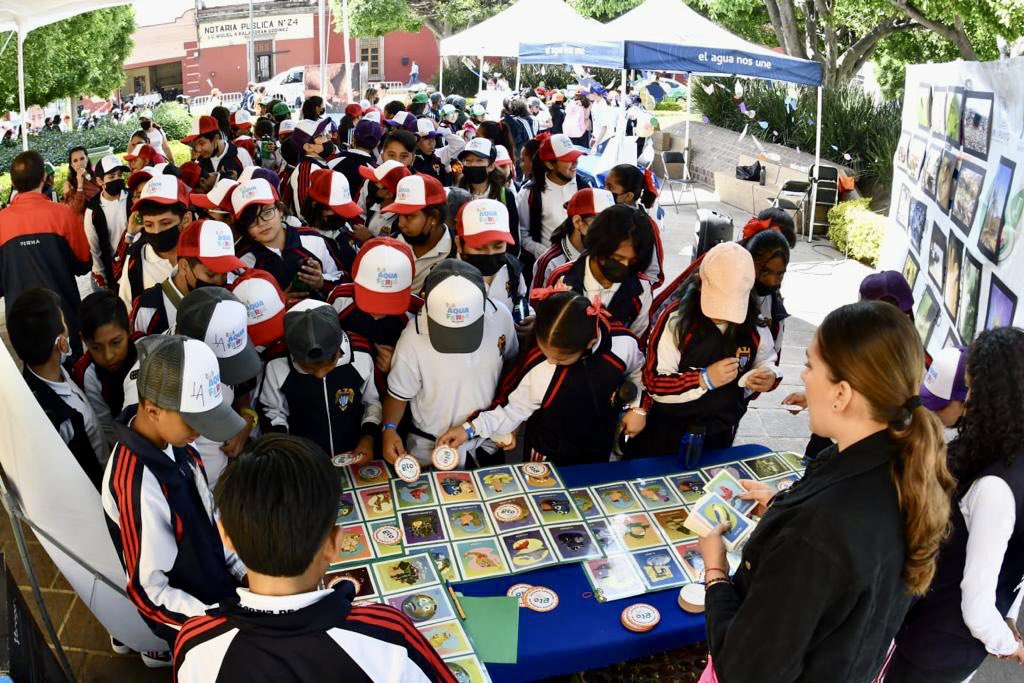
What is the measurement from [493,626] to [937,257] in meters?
4.16

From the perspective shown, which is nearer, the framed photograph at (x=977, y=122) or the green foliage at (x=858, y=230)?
the framed photograph at (x=977, y=122)

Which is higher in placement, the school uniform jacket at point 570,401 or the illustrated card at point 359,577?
the school uniform jacket at point 570,401

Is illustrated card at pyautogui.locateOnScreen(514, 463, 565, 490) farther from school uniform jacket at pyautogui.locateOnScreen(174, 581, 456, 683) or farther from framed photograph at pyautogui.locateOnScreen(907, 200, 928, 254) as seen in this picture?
framed photograph at pyautogui.locateOnScreen(907, 200, 928, 254)

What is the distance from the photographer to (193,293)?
9.40 ft

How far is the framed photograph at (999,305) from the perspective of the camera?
3449mm

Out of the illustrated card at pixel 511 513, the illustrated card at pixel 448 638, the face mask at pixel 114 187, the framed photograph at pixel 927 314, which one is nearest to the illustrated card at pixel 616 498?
the illustrated card at pixel 511 513

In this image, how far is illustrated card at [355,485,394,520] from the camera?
8.80 feet

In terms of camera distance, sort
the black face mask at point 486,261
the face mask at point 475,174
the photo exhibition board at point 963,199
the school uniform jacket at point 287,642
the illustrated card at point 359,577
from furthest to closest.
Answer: the face mask at point 475,174, the black face mask at point 486,261, the photo exhibition board at point 963,199, the illustrated card at point 359,577, the school uniform jacket at point 287,642

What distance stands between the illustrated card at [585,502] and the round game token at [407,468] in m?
0.55

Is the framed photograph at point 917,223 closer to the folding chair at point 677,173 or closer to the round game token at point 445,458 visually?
the round game token at point 445,458

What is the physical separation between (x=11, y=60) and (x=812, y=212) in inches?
439

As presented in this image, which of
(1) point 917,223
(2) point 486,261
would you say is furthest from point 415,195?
(1) point 917,223

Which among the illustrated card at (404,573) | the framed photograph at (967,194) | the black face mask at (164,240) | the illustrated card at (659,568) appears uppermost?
the framed photograph at (967,194)

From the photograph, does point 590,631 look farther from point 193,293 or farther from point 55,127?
point 55,127
